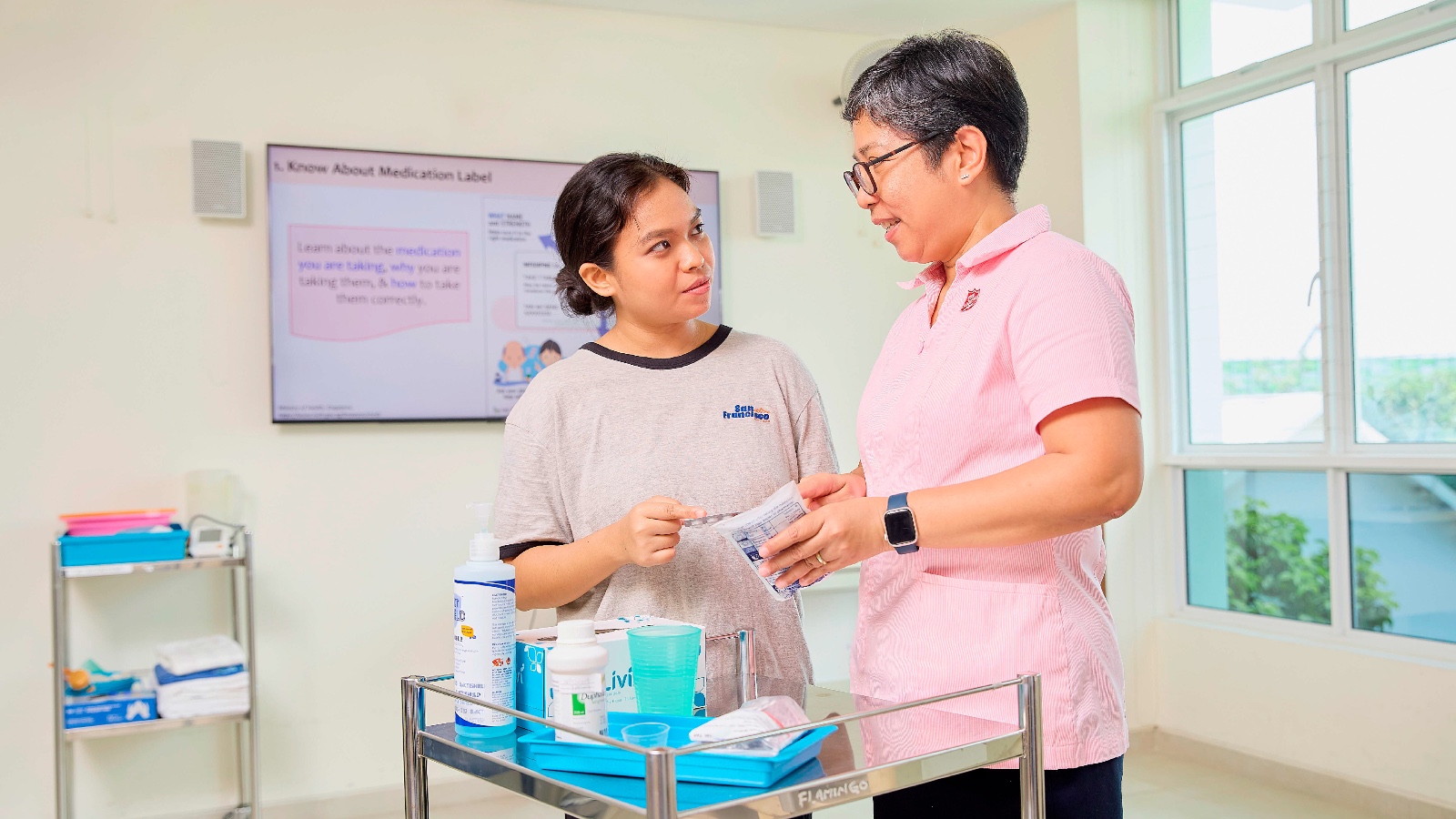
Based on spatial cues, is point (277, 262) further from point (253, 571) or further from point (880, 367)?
point (880, 367)

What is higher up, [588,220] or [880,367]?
[588,220]

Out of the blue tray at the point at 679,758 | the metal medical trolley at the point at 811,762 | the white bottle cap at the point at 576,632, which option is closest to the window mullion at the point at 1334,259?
the metal medical trolley at the point at 811,762

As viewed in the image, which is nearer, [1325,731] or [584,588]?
[584,588]

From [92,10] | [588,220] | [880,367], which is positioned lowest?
[880,367]

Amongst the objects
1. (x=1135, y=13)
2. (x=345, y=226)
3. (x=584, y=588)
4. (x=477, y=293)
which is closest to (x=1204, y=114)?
(x=1135, y=13)

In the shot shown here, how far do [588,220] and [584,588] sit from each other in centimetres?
56

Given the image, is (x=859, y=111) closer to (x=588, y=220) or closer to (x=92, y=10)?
(x=588, y=220)

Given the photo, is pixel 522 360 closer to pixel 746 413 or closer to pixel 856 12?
pixel 856 12

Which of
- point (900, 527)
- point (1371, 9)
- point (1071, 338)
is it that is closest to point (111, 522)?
point (900, 527)

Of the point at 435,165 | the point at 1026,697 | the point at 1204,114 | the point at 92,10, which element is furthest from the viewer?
the point at 1204,114

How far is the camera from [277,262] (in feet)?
11.0

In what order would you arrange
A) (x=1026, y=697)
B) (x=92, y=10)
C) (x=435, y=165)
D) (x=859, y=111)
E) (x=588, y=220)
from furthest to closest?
(x=435, y=165) → (x=92, y=10) → (x=588, y=220) → (x=859, y=111) → (x=1026, y=697)

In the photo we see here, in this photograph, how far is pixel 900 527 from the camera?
1.10 meters

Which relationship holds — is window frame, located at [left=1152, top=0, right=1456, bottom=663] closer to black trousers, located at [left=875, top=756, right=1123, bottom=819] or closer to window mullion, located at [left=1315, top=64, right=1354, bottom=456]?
window mullion, located at [left=1315, top=64, right=1354, bottom=456]
